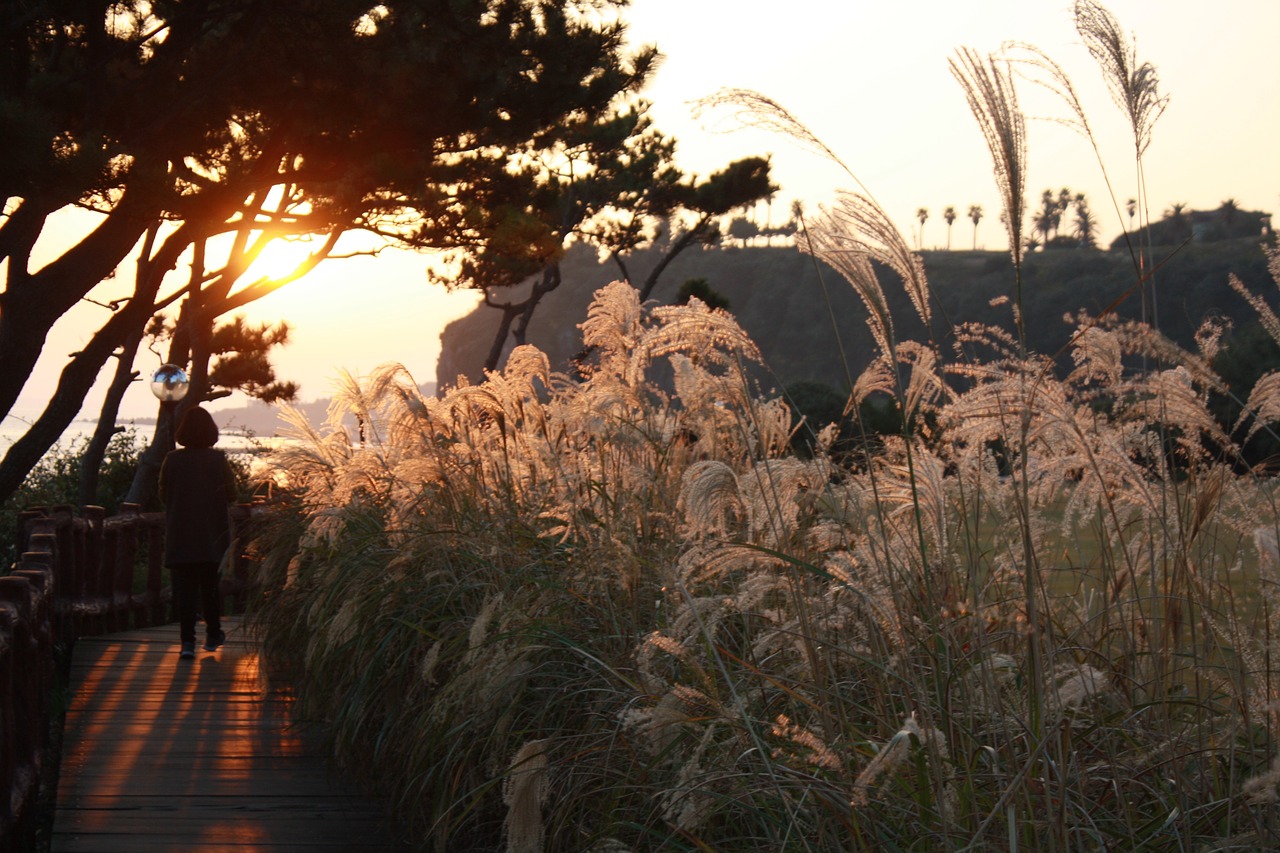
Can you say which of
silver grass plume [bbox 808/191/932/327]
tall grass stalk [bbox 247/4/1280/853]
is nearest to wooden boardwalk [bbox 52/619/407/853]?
tall grass stalk [bbox 247/4/1280/853]

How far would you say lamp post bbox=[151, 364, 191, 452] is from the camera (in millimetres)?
13945

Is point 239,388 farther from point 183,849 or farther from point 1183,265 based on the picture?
point 1183,265

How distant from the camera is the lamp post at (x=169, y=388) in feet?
45.8

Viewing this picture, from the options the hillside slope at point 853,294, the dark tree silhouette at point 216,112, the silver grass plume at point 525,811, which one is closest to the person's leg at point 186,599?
the dark tree silhouette at point 216,112

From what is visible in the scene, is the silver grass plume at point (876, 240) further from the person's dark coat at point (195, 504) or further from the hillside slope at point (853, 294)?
the hillside slope at point (853, 294)

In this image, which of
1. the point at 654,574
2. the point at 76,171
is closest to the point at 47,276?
the point at 76,171

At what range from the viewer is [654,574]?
3607 millimetres

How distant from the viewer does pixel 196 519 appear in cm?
765

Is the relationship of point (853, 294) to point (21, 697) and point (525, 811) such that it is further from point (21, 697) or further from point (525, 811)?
point (525, 811)

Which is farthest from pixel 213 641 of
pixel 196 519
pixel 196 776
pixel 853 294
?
pixel 853 294

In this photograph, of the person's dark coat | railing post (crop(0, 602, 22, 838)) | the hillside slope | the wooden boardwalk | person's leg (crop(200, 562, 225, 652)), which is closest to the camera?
railing post (crop(0, 602, 22, 838))

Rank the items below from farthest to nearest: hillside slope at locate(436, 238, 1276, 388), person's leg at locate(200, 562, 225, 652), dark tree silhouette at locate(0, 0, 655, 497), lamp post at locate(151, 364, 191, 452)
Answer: hillside slope at locate(436, 238, 1276, 388), lamp post at locate(151, 364, 191, 452), dark tree silhouette at locate(0, 0, 655, 497), person's leg at locate(200, 562, 225, 652)

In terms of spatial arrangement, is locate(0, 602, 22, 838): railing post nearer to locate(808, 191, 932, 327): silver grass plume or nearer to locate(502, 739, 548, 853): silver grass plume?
locate(502, 739, 548, 853): silver grass plume

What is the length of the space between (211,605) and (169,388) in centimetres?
668
